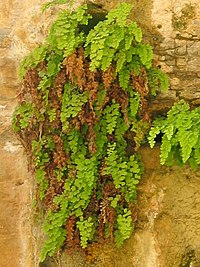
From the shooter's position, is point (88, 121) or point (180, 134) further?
point (88, 121)

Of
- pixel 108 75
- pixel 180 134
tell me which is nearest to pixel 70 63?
pixel 108 75

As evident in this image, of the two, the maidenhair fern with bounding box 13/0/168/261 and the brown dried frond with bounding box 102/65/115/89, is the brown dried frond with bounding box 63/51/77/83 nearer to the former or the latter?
the maidenhair fern with bounding box 13/0/168/261

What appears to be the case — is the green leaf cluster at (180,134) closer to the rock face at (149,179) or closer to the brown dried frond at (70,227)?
the rock face at (149,179)

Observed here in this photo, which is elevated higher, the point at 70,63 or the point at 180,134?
the point at 70,63

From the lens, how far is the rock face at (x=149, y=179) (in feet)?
13.5

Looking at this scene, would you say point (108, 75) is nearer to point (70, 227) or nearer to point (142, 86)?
point (142, 86)

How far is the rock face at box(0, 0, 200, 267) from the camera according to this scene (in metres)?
4.12

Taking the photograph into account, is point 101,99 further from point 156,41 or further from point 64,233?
point 64,233

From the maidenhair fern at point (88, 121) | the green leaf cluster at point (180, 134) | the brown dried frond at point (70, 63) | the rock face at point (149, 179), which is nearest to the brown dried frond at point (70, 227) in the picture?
the maidenhair fern at point (88, 121)

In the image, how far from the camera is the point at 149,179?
4371mm

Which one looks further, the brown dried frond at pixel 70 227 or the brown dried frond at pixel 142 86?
the brown dried frond at pixel 70 227

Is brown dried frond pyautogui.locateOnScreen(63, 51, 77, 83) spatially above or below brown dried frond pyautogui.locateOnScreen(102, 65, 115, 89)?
above

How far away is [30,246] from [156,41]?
7.02 feet

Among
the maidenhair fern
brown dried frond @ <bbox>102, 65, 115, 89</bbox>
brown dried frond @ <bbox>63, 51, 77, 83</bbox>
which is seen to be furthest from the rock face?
brown dried frond @ <bbox>63, 51, 77, 83</bbox>
